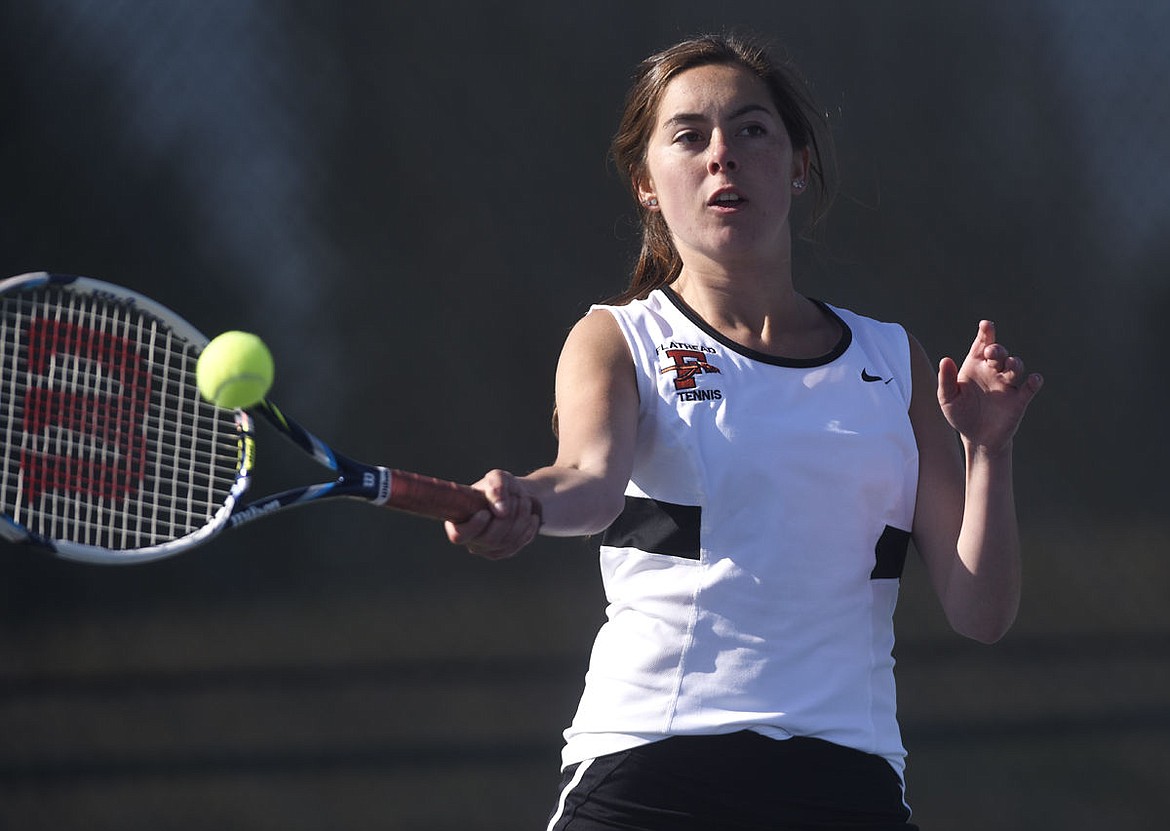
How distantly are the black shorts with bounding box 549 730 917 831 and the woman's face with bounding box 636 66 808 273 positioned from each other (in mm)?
558

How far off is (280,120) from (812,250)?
119cm

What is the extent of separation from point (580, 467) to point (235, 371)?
351 millimetres

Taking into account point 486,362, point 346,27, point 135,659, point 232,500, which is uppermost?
point 346,27

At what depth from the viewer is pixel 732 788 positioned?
142 cm

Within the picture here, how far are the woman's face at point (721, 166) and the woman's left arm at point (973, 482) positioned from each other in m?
0.25

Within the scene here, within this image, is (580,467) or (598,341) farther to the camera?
(598,341)

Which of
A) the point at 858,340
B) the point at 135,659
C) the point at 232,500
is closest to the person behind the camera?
the point at 232,500

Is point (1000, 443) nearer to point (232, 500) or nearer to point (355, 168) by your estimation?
point (232, 500)

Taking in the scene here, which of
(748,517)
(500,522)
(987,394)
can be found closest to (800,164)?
(987,394)

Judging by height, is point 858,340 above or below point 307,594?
above

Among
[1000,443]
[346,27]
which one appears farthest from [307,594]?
[1000,443]

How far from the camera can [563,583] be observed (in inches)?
124

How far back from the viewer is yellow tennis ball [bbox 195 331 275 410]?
1360 mm

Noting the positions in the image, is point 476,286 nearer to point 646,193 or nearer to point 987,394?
point 646,193
